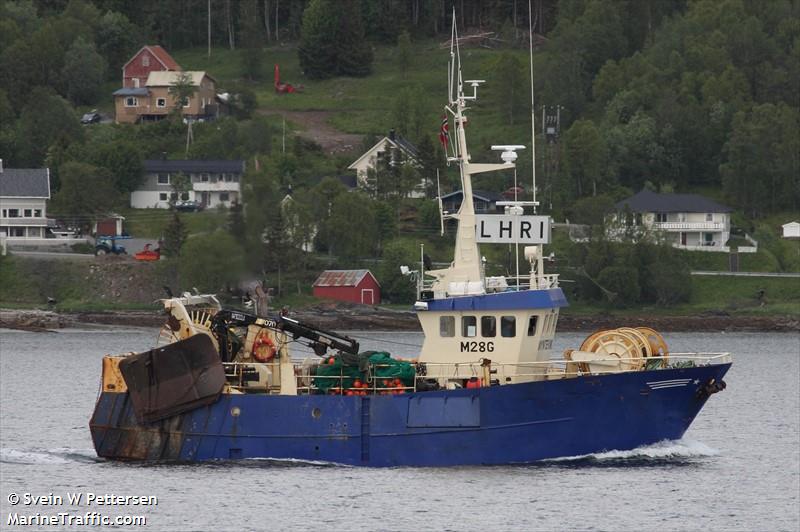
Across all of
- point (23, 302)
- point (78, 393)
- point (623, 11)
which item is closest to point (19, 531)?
point (78, 393)

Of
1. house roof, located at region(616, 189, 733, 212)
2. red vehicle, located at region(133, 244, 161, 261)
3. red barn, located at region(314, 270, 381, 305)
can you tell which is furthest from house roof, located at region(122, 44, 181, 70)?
red barn, located at region(314, 270, 381, 305)

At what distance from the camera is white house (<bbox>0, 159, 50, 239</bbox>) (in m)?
108

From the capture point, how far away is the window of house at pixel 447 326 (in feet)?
141

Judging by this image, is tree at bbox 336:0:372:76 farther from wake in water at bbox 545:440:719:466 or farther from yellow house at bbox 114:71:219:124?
wake in water at bbox 545:440:719:466

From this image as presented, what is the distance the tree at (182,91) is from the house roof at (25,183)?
2078 centimetres

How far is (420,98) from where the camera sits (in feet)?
425

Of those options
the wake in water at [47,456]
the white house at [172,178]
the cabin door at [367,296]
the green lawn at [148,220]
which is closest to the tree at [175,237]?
the green lawn at [148,220]

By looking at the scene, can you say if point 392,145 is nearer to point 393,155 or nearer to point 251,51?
point 393,155

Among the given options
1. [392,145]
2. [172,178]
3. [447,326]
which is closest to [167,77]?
[172,178]

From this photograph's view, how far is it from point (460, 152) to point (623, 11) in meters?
107

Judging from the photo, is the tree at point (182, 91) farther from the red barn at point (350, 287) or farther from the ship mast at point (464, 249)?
the ship mast at point (464, 249)

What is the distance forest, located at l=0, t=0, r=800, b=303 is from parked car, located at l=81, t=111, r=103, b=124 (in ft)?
10.7

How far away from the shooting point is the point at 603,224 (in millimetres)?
102312

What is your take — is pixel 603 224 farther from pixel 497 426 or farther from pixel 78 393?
pixel 497 426
